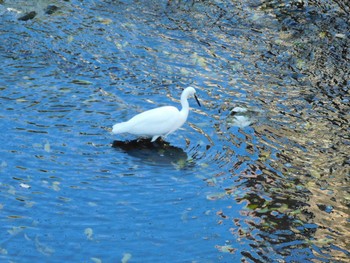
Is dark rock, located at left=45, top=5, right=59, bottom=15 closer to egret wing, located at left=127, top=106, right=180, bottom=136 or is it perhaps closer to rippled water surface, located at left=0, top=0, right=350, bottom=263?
rippled water surface, located at left=0, top=0, right=350, bottom=263

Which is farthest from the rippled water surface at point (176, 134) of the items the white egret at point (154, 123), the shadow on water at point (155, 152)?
the white egret at point (154, 123)

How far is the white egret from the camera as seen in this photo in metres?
11.2

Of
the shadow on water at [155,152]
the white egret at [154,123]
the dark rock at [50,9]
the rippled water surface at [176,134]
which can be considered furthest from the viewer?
the dark rock at [50,9]

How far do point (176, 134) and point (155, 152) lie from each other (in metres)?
0.70

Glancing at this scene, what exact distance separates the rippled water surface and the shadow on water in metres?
0.03

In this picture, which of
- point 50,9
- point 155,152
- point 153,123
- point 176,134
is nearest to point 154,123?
point 153,123

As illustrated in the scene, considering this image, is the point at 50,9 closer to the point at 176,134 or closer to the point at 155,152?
the point at 176,134

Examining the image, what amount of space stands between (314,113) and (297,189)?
278 centimetres

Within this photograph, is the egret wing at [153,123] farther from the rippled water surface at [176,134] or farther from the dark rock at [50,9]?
the dark rock at [50,9]

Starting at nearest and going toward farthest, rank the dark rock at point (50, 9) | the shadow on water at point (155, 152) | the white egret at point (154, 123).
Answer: the shadow on water at point (155, 152)
the white egret at point (154, 123)
the dark rock at point (50, 9)

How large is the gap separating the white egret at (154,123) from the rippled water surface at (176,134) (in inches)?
10.7

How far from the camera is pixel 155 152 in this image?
36.9 feet

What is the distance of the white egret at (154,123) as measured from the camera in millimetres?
11164

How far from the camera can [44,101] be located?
485 inches
